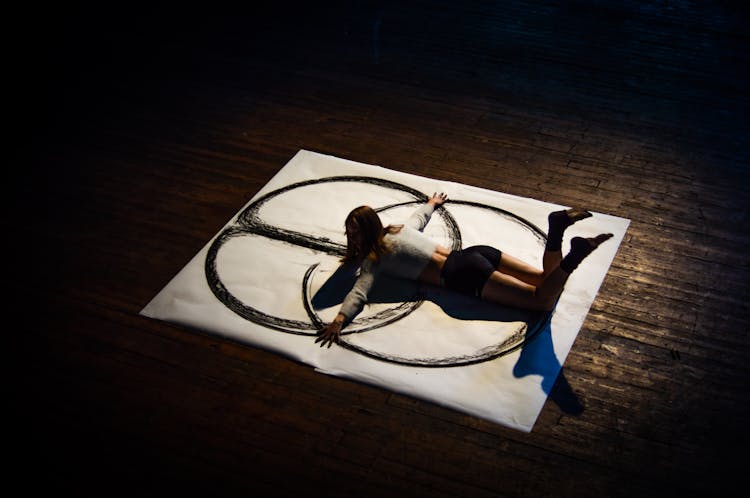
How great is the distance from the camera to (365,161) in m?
3.86

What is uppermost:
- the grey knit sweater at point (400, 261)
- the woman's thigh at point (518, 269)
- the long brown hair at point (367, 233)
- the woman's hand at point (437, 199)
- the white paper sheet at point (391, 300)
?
the long brown hair at point (367, 233)

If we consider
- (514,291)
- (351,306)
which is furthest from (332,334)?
(514,291)

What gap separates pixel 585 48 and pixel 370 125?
1917mm

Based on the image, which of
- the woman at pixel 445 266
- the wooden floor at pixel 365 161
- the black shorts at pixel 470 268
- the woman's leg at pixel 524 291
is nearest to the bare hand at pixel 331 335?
the woman at pixel 445 266

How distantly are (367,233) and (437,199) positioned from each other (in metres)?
0.72

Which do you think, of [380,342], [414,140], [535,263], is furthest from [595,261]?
[414,140]

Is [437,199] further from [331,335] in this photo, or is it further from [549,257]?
[331,335]

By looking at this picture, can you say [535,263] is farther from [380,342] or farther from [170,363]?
[170,363]

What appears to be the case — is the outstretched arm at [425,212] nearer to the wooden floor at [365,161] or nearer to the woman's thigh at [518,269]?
the wooden floor at [365,161]

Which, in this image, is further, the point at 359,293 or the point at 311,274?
the point at 311,274

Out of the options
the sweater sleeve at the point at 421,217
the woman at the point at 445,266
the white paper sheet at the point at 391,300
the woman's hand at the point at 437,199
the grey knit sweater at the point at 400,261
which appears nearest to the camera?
the white paper sheet at the point at 391,300

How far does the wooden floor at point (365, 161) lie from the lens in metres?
2.35

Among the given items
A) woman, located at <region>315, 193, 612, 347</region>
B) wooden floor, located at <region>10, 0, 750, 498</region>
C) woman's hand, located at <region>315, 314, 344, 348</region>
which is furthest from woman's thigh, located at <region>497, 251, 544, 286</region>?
woman's hand, located at <region>315, 314, 344, 348</region>

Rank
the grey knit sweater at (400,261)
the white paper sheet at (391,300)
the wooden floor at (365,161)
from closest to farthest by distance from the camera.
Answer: the wooden floor at (365,161) → the white paper sheet at (391,300) → the grey knit sweater at (400,261)
